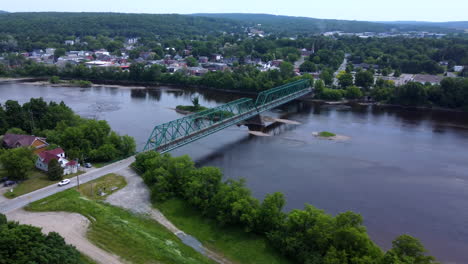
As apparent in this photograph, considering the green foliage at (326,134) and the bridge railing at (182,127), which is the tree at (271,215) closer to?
the bridge railing at (182,127)

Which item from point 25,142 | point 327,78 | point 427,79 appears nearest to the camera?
point 25,142

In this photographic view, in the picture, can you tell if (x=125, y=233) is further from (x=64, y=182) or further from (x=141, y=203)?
(x=64, y=182)

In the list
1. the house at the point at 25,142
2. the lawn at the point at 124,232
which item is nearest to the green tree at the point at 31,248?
the lawn at the point at 124,232

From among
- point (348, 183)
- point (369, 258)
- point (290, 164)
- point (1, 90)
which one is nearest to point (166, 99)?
point (1, 90)

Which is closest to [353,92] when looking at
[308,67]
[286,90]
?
[286,90]

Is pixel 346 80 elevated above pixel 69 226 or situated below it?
above

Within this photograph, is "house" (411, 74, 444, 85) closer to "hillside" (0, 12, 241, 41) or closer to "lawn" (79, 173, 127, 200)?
"lawn" (79, 173, 127, 200)

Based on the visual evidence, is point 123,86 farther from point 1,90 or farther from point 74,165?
point 74,165
